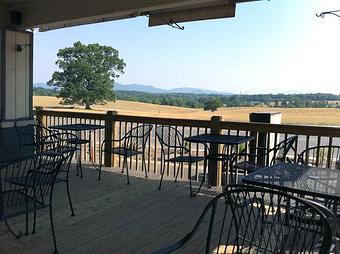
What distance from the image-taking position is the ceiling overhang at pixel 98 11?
5.04 metres

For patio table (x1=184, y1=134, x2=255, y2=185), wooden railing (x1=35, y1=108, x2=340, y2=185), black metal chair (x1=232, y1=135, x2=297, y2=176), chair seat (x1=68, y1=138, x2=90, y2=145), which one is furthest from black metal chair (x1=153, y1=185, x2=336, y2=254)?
chair seat (x1=68, y1=138, x2=90, y2=145)

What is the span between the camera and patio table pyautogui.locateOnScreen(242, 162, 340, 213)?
2.10 meters

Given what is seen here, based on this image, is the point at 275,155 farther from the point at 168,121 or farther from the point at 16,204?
the point at 16,204

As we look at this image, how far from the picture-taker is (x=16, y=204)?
2.77 meters

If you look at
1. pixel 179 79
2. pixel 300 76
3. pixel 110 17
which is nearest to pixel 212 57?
pixel 179 79

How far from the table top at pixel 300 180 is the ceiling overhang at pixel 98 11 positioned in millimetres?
2781

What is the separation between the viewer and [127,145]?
5.64 metres

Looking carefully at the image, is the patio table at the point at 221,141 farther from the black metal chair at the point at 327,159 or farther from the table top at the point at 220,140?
the black metal chair at the point at 327,159

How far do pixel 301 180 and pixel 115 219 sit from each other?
202 centimetres

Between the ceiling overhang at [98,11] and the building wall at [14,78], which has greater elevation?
the ceiling overhang at [98,11]

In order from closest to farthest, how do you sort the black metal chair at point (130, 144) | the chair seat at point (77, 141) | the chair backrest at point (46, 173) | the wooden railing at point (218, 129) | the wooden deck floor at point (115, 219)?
the chair backrest at point (46, 173) < the wooden deck floor at point (115, 219) < the wooden railing at point (218, 129) < the chair seat at point (77, 141) < the black metal chair at point (130, 144)

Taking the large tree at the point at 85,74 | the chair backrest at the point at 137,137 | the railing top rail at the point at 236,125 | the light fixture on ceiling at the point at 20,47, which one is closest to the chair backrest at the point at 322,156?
the railing top rail at the point at 236,125

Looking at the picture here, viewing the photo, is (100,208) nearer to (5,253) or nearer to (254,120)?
(5,253)

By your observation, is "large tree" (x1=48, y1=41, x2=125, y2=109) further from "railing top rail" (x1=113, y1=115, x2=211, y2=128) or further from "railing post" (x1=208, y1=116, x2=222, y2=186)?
"railing post" (x1=208, y1=116, x2=222, y2=186)
